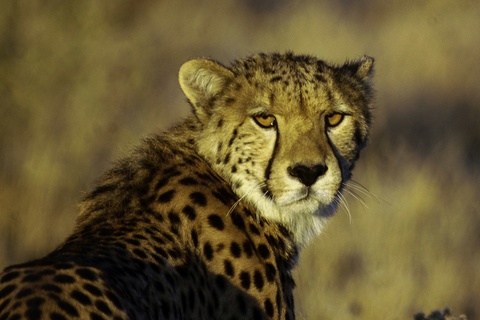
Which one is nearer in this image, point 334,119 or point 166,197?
point 166,197

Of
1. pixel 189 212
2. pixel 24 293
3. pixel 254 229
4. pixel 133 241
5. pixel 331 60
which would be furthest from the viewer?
pixel 331 60

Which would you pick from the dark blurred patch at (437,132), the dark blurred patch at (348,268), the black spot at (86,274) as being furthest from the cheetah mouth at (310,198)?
the dark blurred patch at (437,132)

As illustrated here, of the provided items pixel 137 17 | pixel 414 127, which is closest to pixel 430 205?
pixel 414 127

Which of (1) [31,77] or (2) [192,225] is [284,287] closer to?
(2) [192,225]

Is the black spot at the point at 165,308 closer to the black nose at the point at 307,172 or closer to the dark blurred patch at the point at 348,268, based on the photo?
the black nose at the point at 307,172

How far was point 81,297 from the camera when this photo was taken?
2600 millimetres

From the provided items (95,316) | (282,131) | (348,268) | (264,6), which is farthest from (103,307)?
(264,6)

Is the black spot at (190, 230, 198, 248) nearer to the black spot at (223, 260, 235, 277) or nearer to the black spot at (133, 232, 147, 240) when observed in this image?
the black spot at (223, 260, 235, 277)

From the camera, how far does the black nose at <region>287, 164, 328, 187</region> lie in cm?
352

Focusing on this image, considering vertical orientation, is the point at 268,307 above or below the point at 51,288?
below

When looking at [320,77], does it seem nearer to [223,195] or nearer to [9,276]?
[223,195]

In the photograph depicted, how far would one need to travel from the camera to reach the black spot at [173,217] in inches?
132

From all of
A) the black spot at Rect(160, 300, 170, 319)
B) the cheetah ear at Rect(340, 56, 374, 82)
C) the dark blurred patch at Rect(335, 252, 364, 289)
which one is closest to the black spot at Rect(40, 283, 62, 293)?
the black spot at Rect(160, 300, 170, 319)

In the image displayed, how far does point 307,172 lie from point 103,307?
3.75 feet
